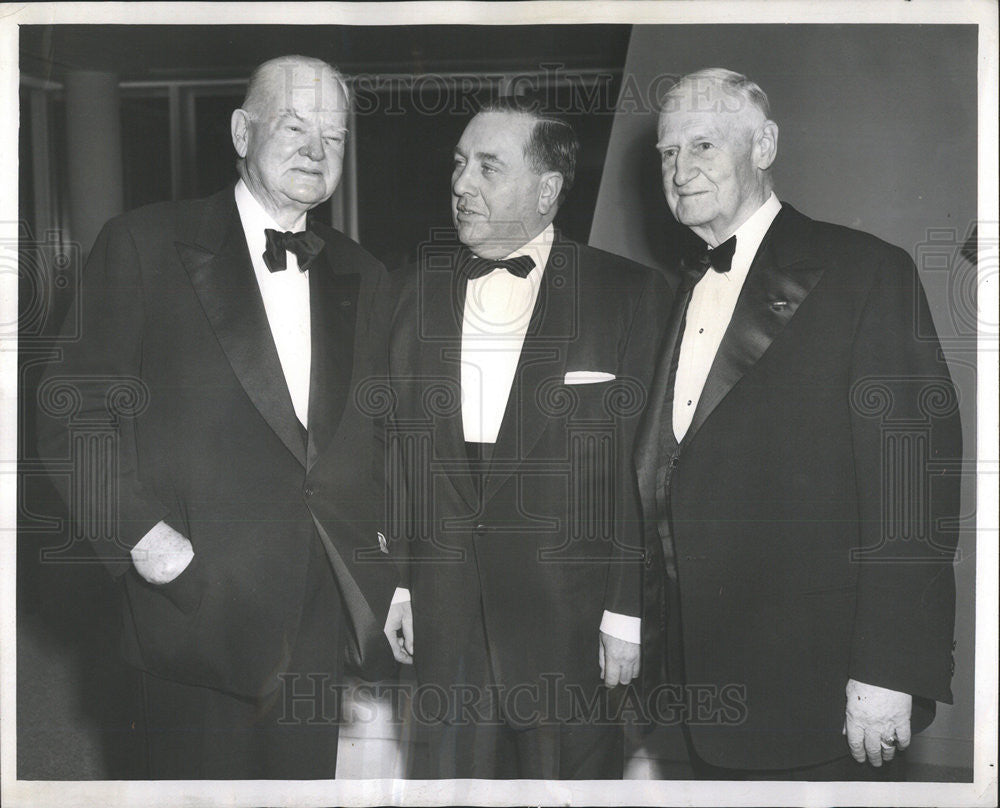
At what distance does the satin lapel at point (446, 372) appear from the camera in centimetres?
224

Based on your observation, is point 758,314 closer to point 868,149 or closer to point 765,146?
point 765,146

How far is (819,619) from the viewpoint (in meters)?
2.23

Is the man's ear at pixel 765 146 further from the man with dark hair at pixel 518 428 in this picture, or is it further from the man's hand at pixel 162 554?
the man's hand at pixel 162 554

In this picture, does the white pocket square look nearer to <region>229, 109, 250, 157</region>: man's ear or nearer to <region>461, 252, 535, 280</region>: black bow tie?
<region>461, 252, 535, 280</region>: black bow tie

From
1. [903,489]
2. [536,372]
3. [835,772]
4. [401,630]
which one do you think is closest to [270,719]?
[401,630]

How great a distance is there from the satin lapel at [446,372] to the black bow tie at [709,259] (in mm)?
551

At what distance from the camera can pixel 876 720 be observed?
7.32 feet

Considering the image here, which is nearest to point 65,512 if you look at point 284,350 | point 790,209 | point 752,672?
point 284,350

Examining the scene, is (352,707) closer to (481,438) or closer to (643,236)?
(481,438)

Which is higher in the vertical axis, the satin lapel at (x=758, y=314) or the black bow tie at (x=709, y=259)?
the black bow tie at (x=709, y=259)

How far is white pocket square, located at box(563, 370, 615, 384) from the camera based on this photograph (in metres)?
2.23

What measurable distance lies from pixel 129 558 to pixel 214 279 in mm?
717

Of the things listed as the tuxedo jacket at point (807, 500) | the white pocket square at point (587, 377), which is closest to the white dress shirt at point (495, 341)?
the white pocket square at point (587, 377)

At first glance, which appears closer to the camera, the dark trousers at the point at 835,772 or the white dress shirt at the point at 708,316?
the white dress shirt at the point at 708,316
